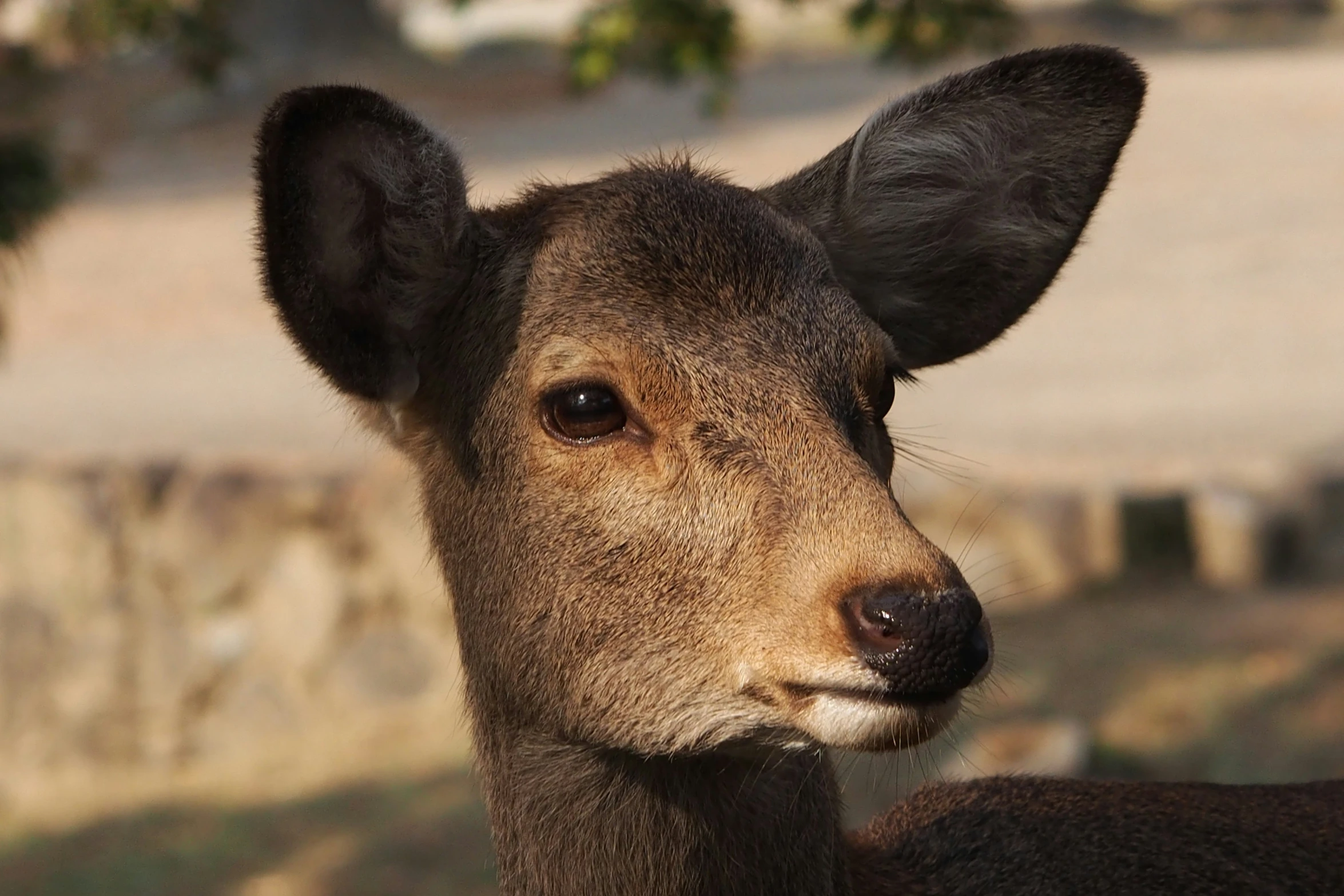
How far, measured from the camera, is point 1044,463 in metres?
11.7

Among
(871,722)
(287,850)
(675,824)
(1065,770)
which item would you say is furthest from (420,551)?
(871,722)

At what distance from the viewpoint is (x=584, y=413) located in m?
3.63

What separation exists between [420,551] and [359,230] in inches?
280

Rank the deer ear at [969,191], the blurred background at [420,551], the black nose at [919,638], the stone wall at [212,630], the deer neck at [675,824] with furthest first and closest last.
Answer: the stone wall at [212,630]
the blurred background at [420,551]
the deer ear at [969,191]
the deer neck at [675,824]
the black nose at [919,638]

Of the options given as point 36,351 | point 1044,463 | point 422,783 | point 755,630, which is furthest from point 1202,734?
point 36,351

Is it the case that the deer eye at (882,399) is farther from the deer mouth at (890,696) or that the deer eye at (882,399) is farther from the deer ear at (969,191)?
the deer mouth at (890,696)

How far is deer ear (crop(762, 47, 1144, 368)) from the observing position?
13.5ft

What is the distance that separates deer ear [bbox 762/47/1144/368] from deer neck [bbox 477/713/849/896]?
1.16m

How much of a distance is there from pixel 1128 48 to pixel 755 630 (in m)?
31.8

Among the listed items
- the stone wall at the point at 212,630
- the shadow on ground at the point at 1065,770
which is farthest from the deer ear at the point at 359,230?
the stone wall at the point at 212,630

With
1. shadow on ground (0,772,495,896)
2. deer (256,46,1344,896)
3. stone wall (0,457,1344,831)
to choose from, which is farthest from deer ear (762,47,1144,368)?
stone wall (0,457,1344,831)

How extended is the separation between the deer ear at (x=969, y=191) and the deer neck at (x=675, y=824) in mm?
1165

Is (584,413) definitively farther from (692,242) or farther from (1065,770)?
(1065,770)

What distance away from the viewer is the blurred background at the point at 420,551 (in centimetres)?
791
